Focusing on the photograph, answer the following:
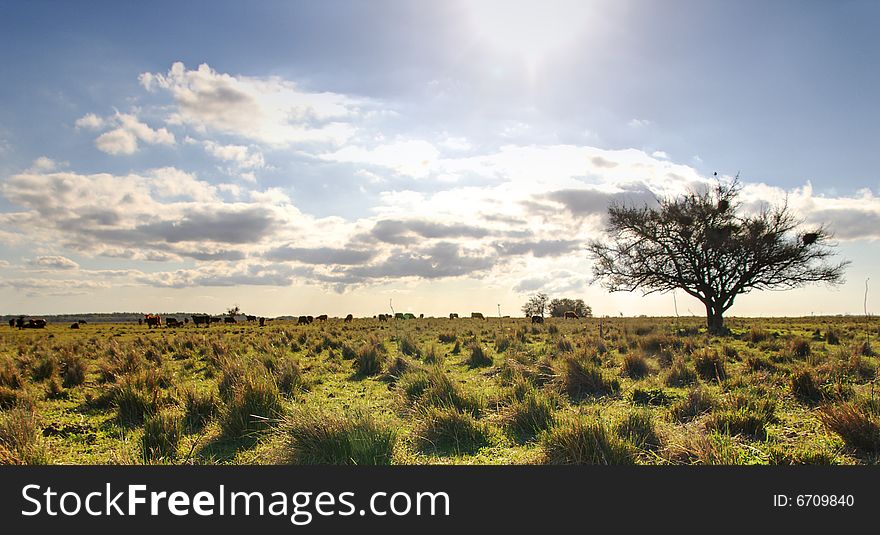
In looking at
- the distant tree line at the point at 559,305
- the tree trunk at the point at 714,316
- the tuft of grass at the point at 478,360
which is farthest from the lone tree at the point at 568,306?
the tuft of grass at the point at 478,360

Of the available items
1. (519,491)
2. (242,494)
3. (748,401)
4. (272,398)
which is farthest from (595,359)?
(242,494)

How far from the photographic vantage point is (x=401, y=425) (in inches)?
282

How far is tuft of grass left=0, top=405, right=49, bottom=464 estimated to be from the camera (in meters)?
5.46

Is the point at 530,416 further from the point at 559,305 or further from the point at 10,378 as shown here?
the point at 559,305

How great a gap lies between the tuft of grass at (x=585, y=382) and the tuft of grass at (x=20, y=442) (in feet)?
25.5

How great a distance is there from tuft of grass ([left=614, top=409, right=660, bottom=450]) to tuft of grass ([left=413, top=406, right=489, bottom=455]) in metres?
1.71

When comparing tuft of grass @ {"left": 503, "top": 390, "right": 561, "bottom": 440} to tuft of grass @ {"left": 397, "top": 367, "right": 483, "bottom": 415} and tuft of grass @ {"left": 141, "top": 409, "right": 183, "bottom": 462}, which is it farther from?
tuft of grass @ {"left": 141, "top": 409, "right": 183, "bottom": 462}

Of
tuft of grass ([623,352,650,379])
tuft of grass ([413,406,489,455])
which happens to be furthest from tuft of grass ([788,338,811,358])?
tuft of grass ([413,406,489,455])

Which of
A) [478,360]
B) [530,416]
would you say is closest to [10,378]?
[478,360]

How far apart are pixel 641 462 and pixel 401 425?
10.4ft

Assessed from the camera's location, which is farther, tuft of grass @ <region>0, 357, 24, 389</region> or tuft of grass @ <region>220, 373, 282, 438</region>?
tuft of grass @ <region>0, 357, 24, 389</region>

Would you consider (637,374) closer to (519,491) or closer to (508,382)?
(508,382)

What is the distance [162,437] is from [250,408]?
1.28m

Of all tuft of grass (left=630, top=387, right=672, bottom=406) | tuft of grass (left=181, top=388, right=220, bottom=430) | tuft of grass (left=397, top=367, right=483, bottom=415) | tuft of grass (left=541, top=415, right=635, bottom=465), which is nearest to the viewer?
tuft of grass (left=541, top=415, right=635, bottom=465)
